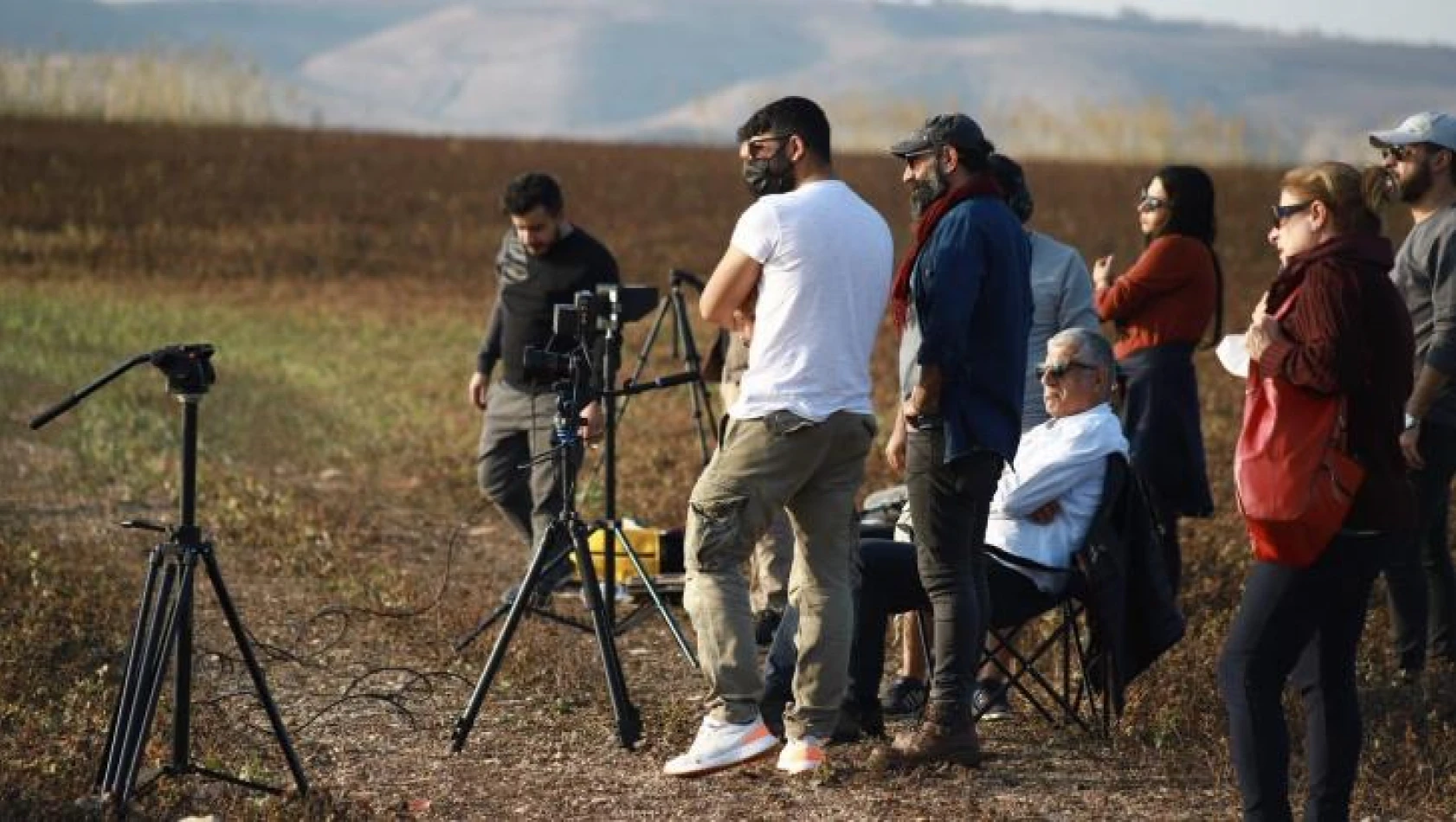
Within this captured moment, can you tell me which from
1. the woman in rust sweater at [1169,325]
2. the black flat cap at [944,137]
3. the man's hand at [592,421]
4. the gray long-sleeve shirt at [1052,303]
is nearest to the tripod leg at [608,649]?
the man's hand at [592,421]

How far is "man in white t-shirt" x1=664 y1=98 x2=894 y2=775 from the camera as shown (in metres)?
5.91

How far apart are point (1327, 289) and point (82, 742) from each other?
3.85 metres

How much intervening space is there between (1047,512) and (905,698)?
31.7 inches

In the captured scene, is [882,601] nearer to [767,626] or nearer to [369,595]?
[767,626]

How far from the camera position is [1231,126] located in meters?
69.1

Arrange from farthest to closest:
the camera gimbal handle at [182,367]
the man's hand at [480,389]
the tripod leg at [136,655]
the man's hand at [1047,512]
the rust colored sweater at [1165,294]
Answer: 1. the man's hand at [480,389]
2. the rust colored sweater at [1165,294]
3. the man's hand at [1047,512]
4. the tripod leg at [136,655]
5. the camera gimbal handle at [182,367]

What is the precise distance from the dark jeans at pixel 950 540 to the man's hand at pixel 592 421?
1.45m

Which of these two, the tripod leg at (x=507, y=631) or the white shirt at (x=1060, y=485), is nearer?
the tripod leg at (x=507, y=631)

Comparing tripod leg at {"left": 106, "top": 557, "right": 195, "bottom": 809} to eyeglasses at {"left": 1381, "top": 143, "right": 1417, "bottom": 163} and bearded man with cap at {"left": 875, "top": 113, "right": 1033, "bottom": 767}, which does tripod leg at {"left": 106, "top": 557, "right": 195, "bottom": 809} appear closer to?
bearded man with cap at {"left": 875, "top": 113, "right": 1033, "bottom": 767}

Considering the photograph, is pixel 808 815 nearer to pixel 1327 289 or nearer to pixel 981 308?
pixel 981 308

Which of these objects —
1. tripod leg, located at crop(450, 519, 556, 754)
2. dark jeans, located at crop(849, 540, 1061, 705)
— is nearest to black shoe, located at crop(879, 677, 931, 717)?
dark jeans, located at crop(849, 540, 1061, 705)

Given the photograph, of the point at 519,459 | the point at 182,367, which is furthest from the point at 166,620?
the point at 519,459

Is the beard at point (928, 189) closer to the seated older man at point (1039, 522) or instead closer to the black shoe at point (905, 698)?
the seated older man at point (1039, 522)

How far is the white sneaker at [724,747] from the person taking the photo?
19.9ft
